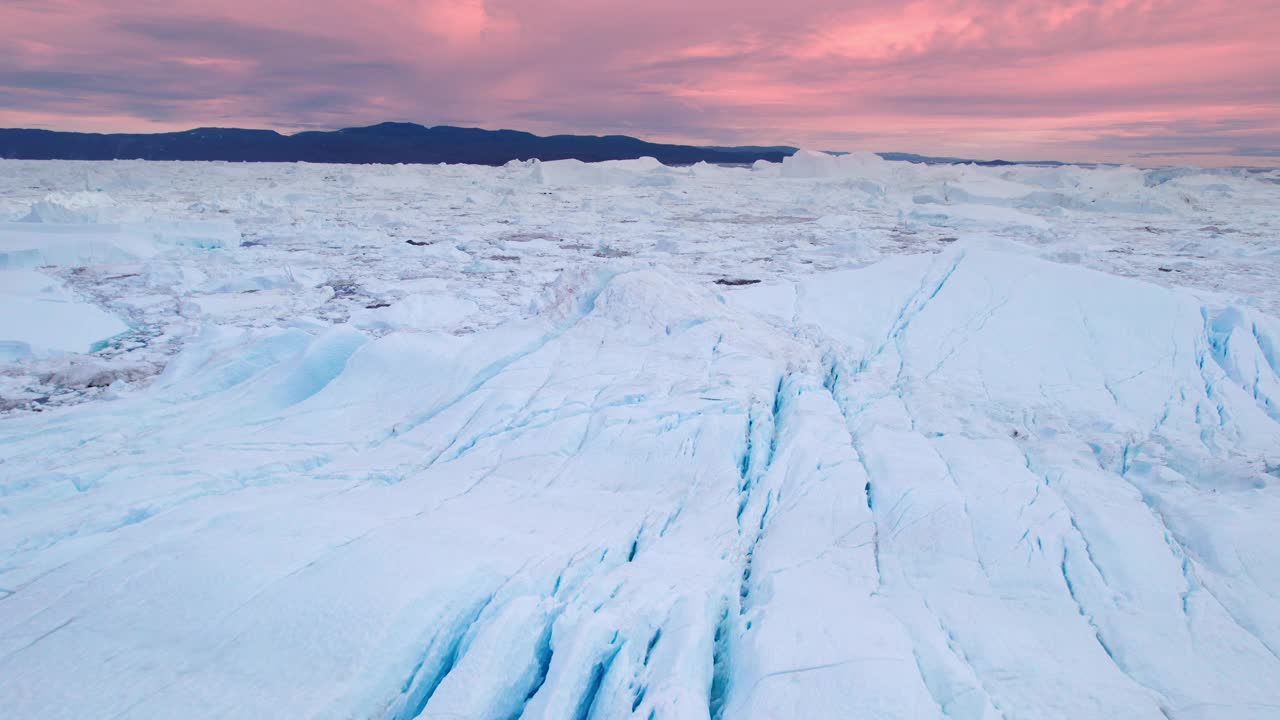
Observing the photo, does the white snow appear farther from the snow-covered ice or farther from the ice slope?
the ice slope

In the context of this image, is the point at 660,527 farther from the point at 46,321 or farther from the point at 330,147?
the point at 330,147

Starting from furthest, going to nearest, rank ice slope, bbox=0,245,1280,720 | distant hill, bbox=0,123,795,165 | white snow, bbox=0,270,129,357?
distant hill, bbox=0,123,795,165, white snow, bbox=0,270,129,357, ice slope, bbox=0,245,1280,720

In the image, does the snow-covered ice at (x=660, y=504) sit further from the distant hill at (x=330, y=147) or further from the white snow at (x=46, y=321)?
the distant hill at (x=330, y=147)

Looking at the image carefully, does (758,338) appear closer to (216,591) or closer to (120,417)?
(216,591)

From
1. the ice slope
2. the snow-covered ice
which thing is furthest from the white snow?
the ice slope

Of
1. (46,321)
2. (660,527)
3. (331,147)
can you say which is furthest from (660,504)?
(331,147)

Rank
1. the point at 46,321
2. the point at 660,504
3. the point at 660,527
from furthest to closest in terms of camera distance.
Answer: the point at 46,321 → the point at 660,504 → the point at 660,527
